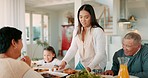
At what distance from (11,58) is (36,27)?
7.30m

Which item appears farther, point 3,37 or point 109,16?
point 109,16

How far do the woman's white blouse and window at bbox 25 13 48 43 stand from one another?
6.19 meters

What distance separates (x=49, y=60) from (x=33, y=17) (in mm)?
5692

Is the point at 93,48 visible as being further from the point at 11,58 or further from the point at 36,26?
the point at 36,26

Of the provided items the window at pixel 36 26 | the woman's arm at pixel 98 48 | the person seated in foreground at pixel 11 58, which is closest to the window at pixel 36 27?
the window at pixel 36 26

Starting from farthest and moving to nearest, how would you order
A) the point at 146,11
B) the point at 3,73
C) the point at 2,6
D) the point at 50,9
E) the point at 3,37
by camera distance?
1. the point at 50,9
2. the point at 146,11
3. the point at 2,6
4. the point at 3,37
5. the point at 3,73

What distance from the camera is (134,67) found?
1558 mm

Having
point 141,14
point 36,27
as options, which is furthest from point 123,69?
point 36,27

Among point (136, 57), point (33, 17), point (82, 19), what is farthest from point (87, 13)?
point (33, 17)

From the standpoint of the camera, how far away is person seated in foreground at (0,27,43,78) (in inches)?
34.9

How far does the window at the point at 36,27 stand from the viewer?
768cm

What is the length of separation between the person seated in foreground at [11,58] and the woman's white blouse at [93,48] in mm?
775

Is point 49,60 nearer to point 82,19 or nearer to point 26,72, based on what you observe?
point 82,19

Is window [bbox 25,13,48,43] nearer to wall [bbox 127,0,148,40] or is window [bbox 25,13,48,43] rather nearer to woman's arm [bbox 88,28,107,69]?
wall [bbox 127,0,148,40]
